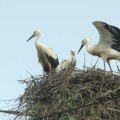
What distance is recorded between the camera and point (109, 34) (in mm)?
11484

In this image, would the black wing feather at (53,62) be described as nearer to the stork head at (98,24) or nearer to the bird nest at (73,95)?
the stork head at (98,24)

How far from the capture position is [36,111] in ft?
31.4

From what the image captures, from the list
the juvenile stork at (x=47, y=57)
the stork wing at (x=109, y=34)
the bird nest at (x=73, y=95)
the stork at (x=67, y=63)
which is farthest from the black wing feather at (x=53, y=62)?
the bird nest at (x=73, y=95)

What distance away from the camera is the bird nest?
9.30 metres

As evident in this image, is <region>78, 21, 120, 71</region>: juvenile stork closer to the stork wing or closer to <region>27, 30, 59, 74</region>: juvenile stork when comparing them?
the stork wing

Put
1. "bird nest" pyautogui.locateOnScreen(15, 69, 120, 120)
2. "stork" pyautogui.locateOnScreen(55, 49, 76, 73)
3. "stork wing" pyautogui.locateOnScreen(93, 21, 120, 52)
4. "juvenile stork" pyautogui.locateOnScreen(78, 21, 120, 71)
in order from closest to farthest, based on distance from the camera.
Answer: "bird nest" pyautogui.locateOnScreen(15, 69, 120, 120)
"stork" pyautogui.locateOnScreen(55, 49, 76, 73)
"stork wing" pyautogui.locateOnScreen(93, 21, 120, 52)
"juvenile stork" pyautogui.locateOnScreen(78, 21, 120, 71)

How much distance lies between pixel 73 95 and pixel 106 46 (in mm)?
2333

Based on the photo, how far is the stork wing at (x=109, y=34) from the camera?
437 inches

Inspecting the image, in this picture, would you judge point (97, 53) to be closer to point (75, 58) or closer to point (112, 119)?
point (75, 58)

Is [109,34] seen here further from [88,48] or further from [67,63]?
[67,63]

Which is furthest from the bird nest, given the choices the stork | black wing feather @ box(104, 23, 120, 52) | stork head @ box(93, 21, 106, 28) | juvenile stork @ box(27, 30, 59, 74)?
juvenile stork @ box(27, 30, 59, 74)

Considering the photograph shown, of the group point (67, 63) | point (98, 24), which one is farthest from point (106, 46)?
point (67, 63)

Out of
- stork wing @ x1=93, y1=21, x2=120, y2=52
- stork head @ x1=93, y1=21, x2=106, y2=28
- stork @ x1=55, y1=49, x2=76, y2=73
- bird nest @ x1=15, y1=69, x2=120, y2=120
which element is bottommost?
bird nest @ x1=15, y1=69, x2=120, y2=120

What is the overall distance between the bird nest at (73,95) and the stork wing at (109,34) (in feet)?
4.41
